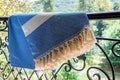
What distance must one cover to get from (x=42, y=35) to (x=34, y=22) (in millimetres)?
90

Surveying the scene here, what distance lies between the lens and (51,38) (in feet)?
3.80

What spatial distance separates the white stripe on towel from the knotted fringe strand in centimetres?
15

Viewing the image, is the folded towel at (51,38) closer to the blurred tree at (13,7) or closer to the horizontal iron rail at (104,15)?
the horizontal iron rail at (104,15)

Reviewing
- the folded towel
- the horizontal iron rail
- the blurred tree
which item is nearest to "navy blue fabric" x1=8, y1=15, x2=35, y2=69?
the folded towel

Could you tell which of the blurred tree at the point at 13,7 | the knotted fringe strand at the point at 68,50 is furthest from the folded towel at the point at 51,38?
the blurred tree at the point at 13,7

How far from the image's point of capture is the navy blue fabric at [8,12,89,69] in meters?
1.10

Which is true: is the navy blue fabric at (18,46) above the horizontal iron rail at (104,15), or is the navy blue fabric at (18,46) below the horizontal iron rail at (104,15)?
below

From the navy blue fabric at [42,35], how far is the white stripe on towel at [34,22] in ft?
0.05

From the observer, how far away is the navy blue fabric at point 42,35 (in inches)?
43.3

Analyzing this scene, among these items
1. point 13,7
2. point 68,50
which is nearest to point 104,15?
point 68,50

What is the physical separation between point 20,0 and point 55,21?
14.4 ft

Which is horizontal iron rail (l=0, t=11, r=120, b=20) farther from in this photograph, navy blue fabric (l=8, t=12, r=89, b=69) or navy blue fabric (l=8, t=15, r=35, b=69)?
navy blue fabric (l=8, t=15, r=35, b=69)

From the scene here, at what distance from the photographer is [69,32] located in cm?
111

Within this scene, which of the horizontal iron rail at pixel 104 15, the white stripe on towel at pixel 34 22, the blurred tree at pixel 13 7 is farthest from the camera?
the blurred tree at pixel 13 7
